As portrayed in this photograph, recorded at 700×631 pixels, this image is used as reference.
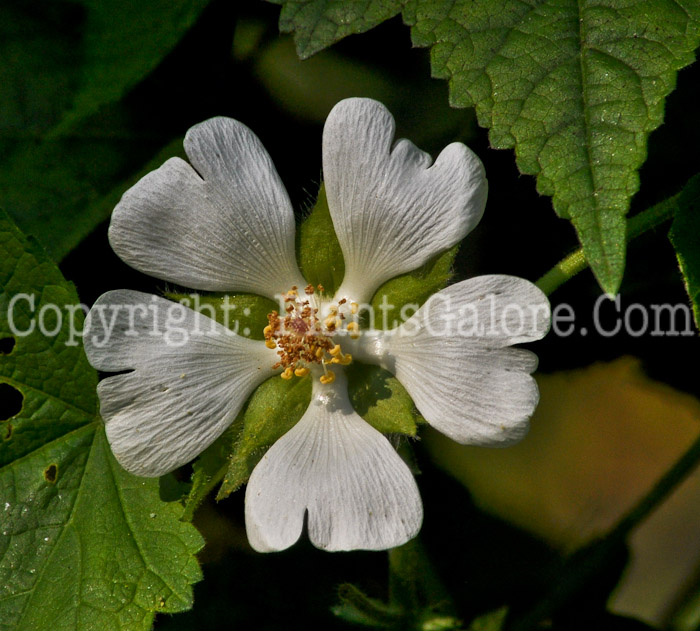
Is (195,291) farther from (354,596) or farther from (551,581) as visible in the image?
(551,581)

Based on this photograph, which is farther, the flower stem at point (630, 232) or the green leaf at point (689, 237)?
the flower stem at point (630, 232)

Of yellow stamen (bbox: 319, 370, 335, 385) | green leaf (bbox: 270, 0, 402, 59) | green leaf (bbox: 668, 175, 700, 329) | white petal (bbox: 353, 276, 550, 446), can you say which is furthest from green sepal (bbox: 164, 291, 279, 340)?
green leaf (bbox: 668, 175, 700, 329)

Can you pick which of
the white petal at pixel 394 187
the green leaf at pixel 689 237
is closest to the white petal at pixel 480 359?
the white petal at pixel 394 187

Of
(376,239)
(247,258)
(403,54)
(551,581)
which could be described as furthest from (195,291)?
(551,581)

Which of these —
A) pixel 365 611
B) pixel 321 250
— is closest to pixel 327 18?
pixel 321 250

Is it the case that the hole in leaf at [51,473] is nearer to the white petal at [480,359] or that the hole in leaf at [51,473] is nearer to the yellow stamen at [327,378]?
the yellow stamen at [327,378]

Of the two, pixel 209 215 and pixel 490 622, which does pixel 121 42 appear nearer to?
pixel 209 215

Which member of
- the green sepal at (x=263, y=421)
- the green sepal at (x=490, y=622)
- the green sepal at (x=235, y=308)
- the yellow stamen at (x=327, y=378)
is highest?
the yellow stamen at (x=327, y=378)
